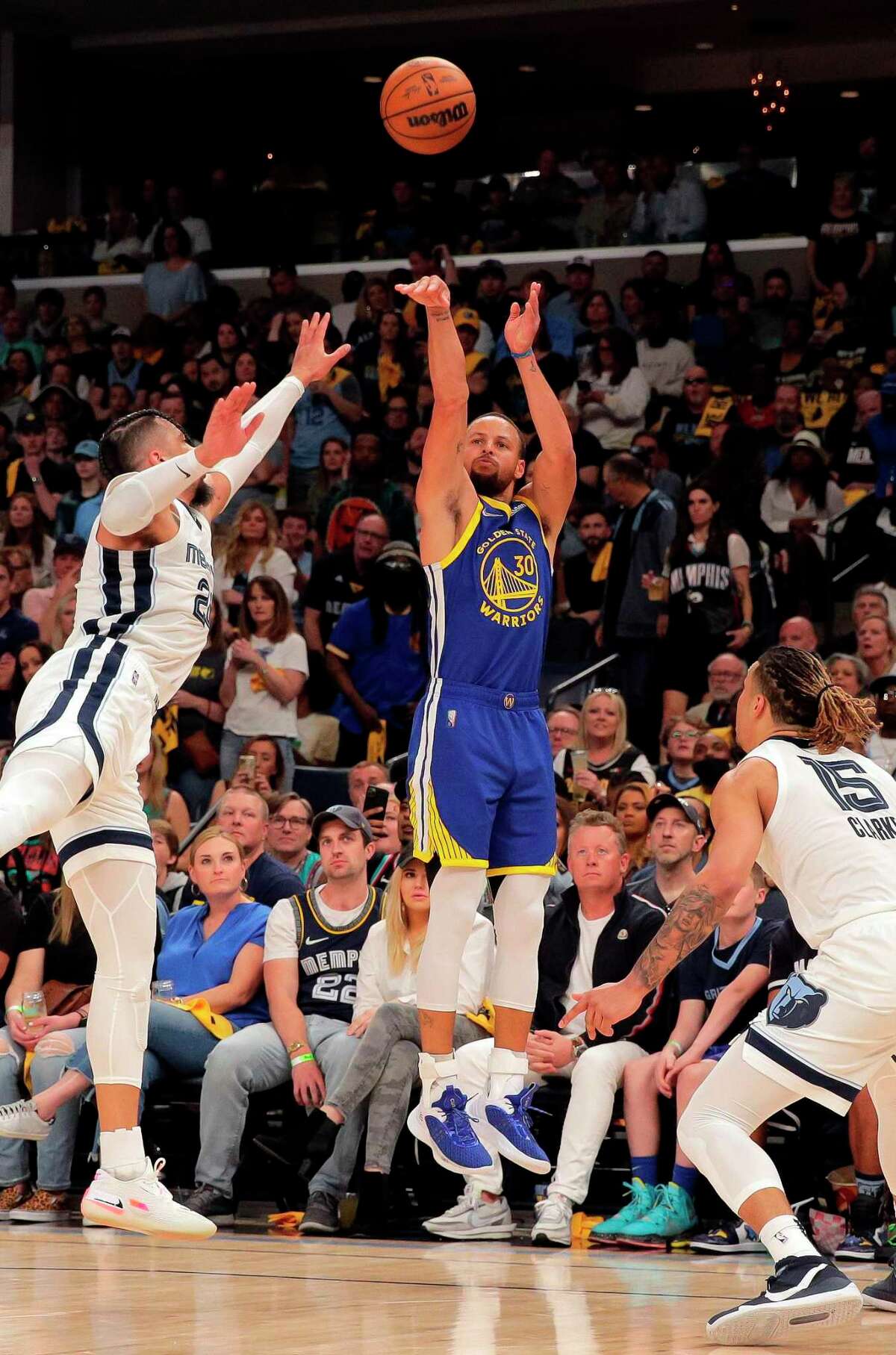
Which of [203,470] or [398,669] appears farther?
[398,669]

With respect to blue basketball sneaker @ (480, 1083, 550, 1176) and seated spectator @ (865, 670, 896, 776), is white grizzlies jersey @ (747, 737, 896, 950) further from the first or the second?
seated spectator @ (865, 670, 896, 776)

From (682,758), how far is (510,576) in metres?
3.95

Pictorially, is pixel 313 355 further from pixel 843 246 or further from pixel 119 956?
pixel 843 246

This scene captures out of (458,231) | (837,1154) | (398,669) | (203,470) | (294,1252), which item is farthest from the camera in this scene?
(458,231)

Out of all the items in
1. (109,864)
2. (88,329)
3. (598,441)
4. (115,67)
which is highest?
(115,67)

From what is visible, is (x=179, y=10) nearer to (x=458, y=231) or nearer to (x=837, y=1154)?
(x=458, y=231)

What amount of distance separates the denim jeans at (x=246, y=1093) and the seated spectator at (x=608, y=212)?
1150 centimetres

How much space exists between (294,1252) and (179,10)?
18.4m

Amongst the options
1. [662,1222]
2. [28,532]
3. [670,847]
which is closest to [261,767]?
[670,847]

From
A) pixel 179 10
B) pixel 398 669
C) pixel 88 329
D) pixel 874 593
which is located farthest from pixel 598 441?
pixel 179 10

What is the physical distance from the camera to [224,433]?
5.58 m

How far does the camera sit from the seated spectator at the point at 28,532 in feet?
47.9

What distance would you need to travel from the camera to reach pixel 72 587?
12789 mm

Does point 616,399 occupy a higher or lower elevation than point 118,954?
higher
